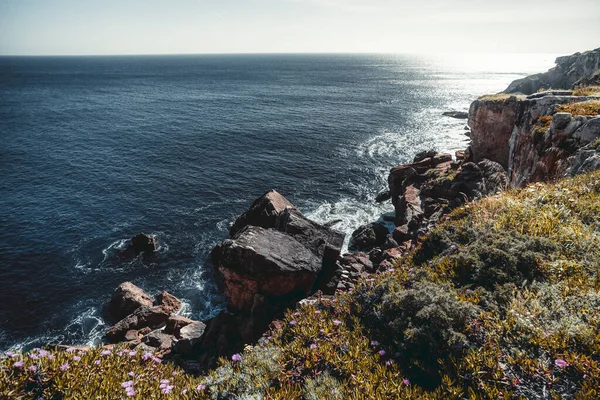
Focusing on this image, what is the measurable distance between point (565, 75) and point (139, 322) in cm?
13005

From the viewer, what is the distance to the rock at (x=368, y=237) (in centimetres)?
3212

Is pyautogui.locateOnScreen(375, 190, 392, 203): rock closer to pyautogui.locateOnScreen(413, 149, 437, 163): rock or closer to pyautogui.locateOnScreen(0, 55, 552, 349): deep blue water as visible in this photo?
pyautogui.locateOnScreen(0, 55, 552, 349): deep blue water

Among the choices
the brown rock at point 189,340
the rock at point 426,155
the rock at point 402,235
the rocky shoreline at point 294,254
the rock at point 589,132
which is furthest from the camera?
the rock at point 426,155

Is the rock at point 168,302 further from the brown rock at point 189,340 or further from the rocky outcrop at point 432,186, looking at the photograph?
the rocky outcrop at point 432,186

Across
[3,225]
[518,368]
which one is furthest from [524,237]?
[3,225]

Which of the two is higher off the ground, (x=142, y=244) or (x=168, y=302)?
(x=142, y=244)

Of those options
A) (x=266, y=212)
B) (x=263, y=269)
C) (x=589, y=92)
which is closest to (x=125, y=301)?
(x=263, y=269)

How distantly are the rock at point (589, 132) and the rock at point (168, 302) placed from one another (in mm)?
29058

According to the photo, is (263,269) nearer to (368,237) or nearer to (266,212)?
(266,212)

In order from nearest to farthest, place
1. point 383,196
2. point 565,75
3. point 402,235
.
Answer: point 402,235 → point 383,196 → point 565,75

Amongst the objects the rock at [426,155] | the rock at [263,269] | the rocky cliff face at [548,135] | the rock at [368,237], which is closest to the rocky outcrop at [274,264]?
the rock at [263,269]

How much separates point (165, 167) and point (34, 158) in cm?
2363

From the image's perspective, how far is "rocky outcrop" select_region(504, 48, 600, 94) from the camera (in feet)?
288

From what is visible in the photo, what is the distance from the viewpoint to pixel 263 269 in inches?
830
